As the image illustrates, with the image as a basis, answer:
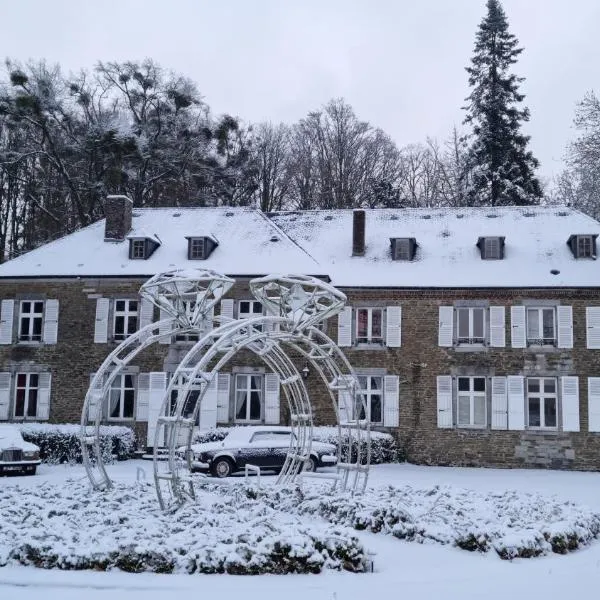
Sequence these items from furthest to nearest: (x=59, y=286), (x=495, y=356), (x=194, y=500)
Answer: (x=59, y=286) → (x=495, y=356) → (x=194, y=500)

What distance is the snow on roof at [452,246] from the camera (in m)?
25.6

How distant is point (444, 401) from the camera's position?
2520 centimetres

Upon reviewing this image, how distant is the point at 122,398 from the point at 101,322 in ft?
8.35

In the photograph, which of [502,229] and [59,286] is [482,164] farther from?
[59,286]

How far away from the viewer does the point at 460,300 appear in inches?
1006

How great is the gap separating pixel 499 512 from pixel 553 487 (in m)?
7.12

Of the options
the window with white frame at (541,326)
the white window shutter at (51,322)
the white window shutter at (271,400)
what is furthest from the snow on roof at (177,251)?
the window with white frame at (541,326)

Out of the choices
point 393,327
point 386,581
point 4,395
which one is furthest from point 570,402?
point 4,395

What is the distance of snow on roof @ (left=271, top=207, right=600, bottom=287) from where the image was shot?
2564 cm

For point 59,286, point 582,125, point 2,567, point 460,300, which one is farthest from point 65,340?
point 582,125

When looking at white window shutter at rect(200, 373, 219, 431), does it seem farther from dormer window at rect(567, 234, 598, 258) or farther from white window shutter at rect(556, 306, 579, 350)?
dormer window at rect(567, 234, 598, 258)

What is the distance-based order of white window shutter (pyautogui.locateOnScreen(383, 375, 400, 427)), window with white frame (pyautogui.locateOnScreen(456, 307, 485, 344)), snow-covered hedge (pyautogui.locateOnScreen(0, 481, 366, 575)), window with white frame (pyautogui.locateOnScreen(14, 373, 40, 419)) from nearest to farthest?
snow-covered hedge (pyautogui.locateOnScreen(0, 481, 366, 575)) < white window shutter (pyautogui.locateOnScreen(383, 375, 400, 427)) < window with white frame (pyautogui.locateOnScreen(456, 307, 485, 344)) < window with white frame (pyautogui.locateOnScreen(14, 373, 40, 419))

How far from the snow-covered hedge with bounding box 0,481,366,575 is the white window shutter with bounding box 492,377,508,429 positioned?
47.0 ft

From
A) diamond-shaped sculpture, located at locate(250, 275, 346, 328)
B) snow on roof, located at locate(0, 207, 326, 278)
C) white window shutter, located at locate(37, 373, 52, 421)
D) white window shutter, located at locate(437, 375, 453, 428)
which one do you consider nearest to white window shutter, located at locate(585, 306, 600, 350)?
white window shutter, located at locate(437, 375, 453, 428)
